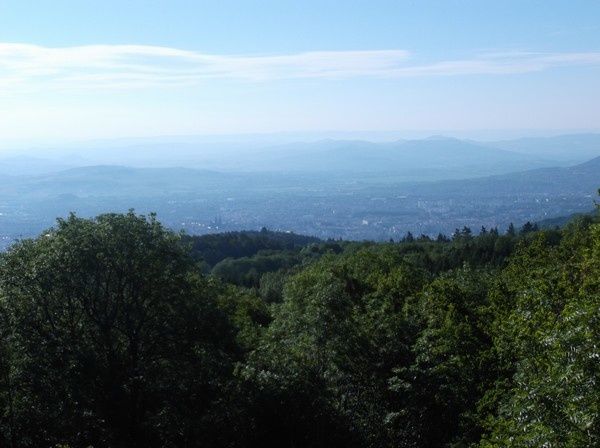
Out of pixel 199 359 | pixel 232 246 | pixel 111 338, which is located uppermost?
pixel 111 338

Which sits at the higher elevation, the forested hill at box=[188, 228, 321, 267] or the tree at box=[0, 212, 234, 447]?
the tree at box=[0, 212, 234, 447]

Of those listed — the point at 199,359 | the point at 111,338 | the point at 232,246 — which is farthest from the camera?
the point at 232,246

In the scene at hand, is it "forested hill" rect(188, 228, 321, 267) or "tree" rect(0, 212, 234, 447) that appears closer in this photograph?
"tree" rect(0, 212, 234, 447)

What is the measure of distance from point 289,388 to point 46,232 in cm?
860

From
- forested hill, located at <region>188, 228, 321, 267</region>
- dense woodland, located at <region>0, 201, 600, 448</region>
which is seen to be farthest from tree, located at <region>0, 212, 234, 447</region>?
forested hill, located at <region>188, 228, 321, 267</region>

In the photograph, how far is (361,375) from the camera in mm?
18656

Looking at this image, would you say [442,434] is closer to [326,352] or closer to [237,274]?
[326,352]

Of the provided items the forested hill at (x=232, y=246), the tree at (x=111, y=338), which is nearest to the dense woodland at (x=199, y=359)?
the tree at (x=111, y=338)

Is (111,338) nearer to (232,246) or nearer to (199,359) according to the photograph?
(199,359)

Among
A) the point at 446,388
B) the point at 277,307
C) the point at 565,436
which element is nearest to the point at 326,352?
the point at 446,388

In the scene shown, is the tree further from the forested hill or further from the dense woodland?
the forested hill

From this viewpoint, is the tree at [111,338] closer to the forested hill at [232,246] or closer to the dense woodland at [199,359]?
the dense woodland at [199,359]

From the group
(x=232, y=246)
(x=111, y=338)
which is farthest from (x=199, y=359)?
(x=232, y=246)

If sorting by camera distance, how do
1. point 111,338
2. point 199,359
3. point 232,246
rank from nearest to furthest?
1. point 199,359
2. point 111,338
3. point 232,246
